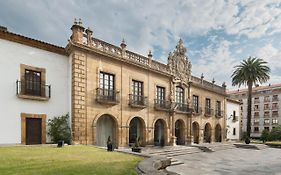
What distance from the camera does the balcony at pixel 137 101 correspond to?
18453mm

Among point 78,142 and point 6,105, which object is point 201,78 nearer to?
point 78,142

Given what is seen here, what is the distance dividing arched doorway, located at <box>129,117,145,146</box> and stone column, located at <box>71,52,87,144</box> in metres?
5.84

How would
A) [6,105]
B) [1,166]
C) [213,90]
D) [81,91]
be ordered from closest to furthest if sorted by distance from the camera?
[1,166] → [6,105] → [81,91] → [213,90]

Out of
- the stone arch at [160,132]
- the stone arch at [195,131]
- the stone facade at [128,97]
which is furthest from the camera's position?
the stone arch at [195,131]

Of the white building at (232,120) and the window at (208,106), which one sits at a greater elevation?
the window at (208,106)

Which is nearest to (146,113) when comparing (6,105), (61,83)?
(61,83)

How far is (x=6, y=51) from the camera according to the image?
13.0 m

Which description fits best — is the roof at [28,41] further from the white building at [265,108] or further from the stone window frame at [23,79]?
the white building at [265,108]

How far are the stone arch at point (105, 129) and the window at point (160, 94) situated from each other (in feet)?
19.4

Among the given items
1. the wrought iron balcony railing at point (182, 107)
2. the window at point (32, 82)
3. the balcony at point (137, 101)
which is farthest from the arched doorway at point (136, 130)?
the window at point (32, 82)

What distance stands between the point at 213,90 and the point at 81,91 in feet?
72.1

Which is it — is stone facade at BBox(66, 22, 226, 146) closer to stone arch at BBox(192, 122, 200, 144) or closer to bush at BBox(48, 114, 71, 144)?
stone arch at BBox(192, 122, 200, 144)

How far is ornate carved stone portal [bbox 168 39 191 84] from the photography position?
23.7 m

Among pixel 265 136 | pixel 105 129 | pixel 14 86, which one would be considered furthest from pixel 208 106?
pixel 14 86
